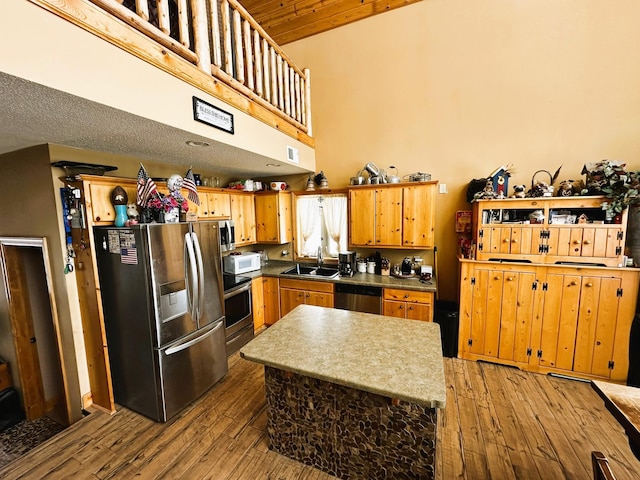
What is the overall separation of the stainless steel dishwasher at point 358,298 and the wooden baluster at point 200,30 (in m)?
2.70

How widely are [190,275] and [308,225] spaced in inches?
85.8

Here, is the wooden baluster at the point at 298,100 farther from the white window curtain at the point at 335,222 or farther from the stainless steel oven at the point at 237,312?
the stainless steel oven at the point at 237,312

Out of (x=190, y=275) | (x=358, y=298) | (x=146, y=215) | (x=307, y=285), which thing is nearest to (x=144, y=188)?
(x=146, y=215)

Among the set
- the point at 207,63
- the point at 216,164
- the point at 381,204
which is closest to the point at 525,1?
the point at 381,204

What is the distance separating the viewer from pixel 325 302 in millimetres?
3504

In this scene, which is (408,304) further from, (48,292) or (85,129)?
(48,292)

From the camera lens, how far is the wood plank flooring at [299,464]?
5.89 feet

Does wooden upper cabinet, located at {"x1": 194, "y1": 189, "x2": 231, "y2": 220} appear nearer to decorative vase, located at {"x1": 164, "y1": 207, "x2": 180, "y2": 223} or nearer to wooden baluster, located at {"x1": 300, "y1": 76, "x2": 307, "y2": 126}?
decorative vase, located at {"x1": 164, "y1": 207, "x2": 180, "y2": 223}

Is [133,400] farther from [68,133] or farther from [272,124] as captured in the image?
[272,124]

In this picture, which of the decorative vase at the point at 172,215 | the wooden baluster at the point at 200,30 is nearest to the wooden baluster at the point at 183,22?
the wooden baluster at the point at 200,30

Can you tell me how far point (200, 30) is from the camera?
1.97 metres

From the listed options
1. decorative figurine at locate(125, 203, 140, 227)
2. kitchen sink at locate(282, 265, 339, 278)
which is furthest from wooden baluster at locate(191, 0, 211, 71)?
kitchen sink at locate(282, 265, 339, 278)

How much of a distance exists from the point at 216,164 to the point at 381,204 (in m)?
2.17

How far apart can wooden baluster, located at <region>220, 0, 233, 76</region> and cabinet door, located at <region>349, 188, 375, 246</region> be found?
1.98m
